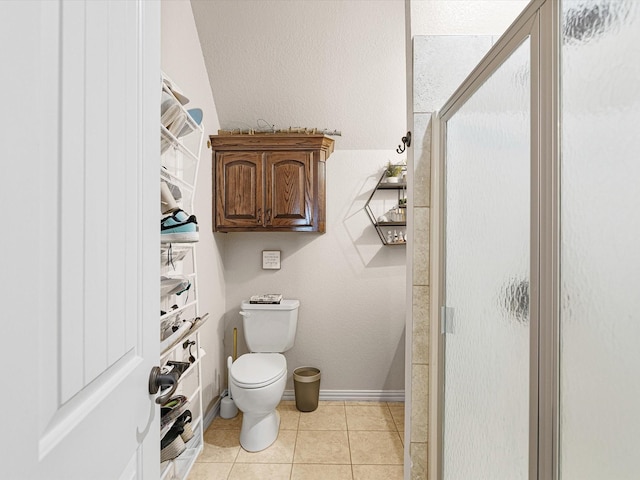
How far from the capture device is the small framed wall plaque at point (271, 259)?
3.08 metres

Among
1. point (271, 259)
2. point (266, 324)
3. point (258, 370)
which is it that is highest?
point (271, 259)

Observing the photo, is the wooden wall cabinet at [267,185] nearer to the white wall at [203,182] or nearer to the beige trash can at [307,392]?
the white wall at [203,182]

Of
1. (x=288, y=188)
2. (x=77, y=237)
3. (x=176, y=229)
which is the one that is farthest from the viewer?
(x=288, y=188)

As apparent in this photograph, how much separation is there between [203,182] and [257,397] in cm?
140

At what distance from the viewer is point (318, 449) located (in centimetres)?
237

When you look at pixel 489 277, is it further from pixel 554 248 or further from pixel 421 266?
pixel 421 266

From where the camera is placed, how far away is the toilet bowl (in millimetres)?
2268

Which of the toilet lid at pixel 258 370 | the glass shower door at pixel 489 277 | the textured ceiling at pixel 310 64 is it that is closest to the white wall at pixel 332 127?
the textured ceiling at pixel 310 64

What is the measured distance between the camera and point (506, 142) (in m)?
1.10

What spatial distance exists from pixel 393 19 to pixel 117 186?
89.6 inches

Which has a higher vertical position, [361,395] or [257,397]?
[257,397]

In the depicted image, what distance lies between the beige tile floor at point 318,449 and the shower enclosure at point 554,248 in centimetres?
101

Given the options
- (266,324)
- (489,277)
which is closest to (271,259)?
(266,324)

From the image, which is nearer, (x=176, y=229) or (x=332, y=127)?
(x=176, y=229)
